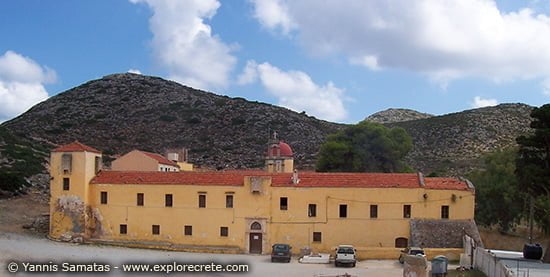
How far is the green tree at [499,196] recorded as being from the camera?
58531 millimetres

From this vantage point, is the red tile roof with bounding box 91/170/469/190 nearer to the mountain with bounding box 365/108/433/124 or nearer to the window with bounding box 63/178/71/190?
the window with bounding box 63/178/71/190

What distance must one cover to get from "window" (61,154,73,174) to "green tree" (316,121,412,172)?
26993mm

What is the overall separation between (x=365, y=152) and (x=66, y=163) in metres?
30.4

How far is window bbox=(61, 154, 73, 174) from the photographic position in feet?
154

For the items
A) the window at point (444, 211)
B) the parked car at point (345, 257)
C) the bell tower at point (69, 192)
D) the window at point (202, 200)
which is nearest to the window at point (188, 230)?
the window at point (202, 200)

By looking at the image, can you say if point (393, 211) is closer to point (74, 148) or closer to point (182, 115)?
point (74, 148)

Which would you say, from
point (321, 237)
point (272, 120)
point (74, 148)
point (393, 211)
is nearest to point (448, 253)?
point (393, 211)

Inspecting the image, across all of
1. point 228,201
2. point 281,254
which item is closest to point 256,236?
point 228,201

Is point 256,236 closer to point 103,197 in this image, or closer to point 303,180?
point 303,180

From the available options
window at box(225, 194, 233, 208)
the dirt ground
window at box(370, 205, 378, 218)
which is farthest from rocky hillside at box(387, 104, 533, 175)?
the dirt ground

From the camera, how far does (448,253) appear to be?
4081 centimetres

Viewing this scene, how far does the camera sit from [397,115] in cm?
16138

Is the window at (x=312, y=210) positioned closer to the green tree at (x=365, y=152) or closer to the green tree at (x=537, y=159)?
the green tree at (x=537, y=159)

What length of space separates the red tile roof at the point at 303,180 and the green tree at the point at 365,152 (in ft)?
58.8
